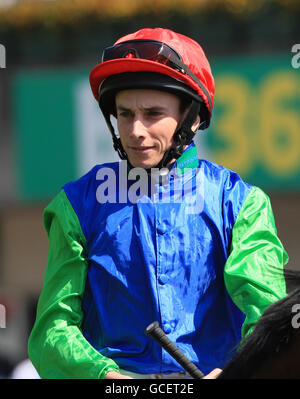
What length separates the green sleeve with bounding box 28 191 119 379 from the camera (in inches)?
93.9

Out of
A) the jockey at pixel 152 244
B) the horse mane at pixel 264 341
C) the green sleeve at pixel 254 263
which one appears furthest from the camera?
the jockey at pixel 152 244

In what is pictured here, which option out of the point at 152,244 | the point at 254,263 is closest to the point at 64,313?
the point at 152,244

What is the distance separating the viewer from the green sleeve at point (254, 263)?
7.66ft

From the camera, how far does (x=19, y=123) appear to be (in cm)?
787

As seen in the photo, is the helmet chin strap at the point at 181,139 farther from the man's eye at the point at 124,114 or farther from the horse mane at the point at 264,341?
the horse mane at the point at 264,341

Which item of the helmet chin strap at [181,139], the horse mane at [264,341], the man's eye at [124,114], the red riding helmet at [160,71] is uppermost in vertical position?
the red riding helmet at [160,71]

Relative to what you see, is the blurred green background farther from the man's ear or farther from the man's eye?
the man's eye

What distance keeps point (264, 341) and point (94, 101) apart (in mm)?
5908

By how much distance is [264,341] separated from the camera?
1922 mm

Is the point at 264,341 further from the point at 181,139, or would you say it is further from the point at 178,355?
the point at 181,139

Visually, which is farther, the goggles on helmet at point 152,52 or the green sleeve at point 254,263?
the goggles on helmet at point 152,52

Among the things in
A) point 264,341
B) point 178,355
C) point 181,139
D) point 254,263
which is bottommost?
point 178,355

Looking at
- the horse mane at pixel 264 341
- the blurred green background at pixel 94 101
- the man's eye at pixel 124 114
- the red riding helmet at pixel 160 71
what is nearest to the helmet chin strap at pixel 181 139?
the red riding helmet at pixel 160 71

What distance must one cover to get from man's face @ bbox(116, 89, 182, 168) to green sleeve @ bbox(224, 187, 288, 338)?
13.6 inches
